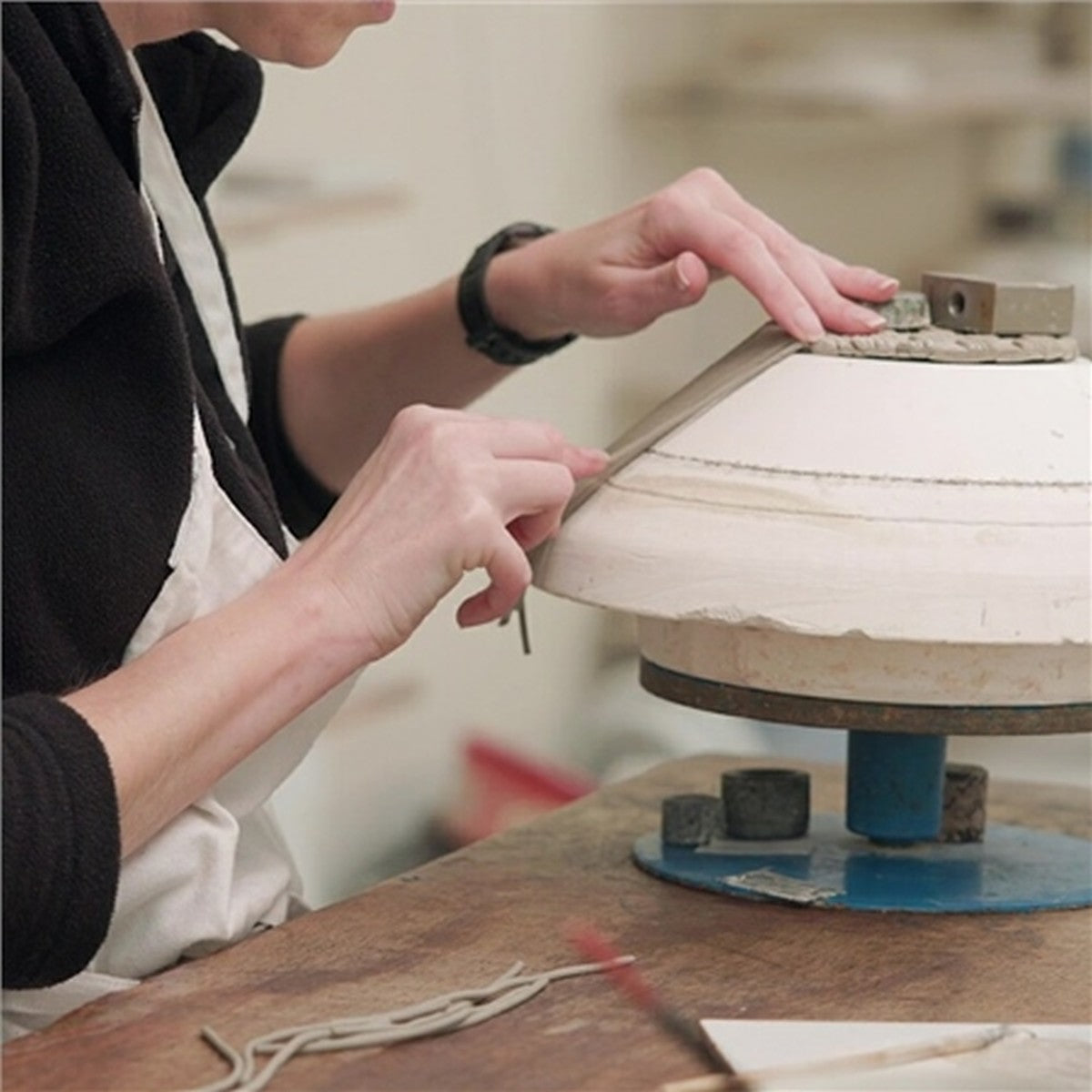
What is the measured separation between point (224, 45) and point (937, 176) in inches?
→ 86.5

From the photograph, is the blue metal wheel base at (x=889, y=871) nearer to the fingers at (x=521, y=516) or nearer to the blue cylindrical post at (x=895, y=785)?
the blue cylindrical post at (x=895, y=785)

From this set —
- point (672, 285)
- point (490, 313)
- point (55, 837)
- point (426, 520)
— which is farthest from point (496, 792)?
point (55, 837)

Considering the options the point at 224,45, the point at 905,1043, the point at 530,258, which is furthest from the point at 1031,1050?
the point at 224,45

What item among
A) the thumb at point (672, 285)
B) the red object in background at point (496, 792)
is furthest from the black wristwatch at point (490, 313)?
the red object in background at point (496, 792)

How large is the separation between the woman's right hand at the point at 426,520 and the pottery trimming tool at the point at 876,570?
2.3 inches

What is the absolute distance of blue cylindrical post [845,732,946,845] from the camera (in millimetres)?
1259

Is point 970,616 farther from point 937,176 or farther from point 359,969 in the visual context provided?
point 937,176

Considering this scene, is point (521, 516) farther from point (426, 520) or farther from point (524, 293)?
point (524, 293)

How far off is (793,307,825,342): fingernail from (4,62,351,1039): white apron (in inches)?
13.8

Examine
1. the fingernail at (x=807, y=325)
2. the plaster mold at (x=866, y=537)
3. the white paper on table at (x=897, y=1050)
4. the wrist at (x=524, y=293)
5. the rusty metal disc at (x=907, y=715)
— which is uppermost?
the fingernail at (x=807, y=325)

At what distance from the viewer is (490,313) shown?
1.56 metres

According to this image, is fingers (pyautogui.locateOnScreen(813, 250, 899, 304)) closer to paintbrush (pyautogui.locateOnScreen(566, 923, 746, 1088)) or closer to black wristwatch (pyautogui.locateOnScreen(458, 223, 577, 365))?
black wristwatch (pyautogui.locateOnScreen(458, 223, 577, 365))

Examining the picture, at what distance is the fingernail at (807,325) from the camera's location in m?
1.25

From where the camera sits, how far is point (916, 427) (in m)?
1.15
